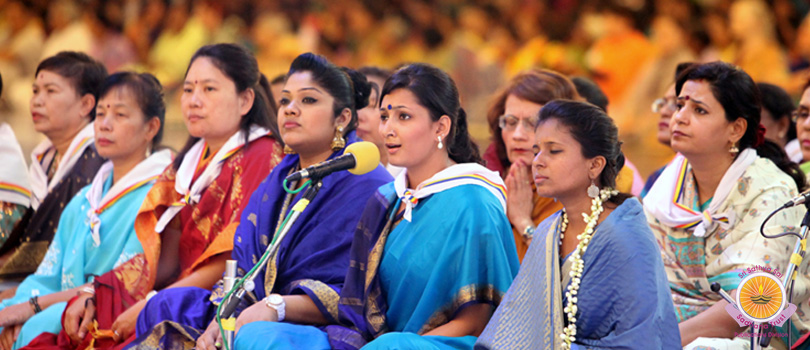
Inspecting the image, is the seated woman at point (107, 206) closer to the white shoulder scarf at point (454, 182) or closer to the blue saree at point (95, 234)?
the blue saree at point (95, 234)

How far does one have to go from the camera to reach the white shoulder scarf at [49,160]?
4.68 metres

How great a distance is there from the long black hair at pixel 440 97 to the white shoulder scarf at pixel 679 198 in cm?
84

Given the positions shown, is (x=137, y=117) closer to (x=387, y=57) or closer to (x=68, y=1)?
(x=387, y=57)

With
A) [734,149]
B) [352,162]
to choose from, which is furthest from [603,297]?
[734,149]

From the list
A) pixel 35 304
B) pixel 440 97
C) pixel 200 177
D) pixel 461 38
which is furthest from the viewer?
pixel 461 38

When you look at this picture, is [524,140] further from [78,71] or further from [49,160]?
[49,160]

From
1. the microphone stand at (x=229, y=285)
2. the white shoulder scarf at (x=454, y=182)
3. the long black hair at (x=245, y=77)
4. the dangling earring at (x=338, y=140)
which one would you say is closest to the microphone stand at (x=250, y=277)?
the microphone stand at (x=229, y=285)

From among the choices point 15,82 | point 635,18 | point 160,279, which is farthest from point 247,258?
point 15,82

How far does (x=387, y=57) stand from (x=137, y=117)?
7017mm

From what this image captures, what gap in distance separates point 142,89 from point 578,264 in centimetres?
258

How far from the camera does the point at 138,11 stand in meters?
11.6

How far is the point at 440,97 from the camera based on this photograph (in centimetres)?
304

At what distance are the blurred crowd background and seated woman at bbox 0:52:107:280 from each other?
3.96 metres

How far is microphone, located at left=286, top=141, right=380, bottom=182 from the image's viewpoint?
2.49 meters
